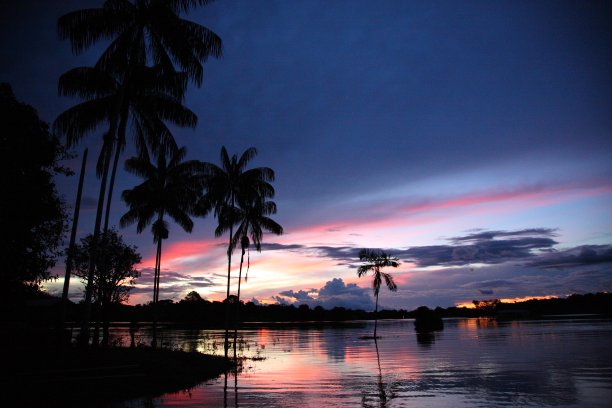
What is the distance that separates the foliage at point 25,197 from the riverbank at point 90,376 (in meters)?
6.30

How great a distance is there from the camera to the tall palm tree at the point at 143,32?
19.9 meters

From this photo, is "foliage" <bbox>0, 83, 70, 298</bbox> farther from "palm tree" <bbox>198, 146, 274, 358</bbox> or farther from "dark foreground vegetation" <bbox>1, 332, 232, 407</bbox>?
"palm tree" <bbox>198, 146, 274, 358</bbox>

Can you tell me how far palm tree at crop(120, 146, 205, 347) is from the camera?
3303cm

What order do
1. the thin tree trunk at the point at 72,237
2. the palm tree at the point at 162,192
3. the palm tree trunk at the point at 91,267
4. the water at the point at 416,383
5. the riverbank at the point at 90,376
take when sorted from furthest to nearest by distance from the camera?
the palm tree at the point at 162,192 < the thin tree trunk at the point at 72,237 < the palm tree trunk at the point at 91,267 < the water at the point at 416,383 < the riverbank at the point at 90,376

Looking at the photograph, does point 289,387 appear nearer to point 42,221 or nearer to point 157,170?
point 42,221

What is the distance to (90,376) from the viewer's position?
592 inches

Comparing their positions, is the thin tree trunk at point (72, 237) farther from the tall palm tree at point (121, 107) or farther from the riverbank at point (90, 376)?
the riverbank at point (90, 376)

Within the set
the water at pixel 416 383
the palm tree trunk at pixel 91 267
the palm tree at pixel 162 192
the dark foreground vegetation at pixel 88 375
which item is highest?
the palm tree at pixel 162 192

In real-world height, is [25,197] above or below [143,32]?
below

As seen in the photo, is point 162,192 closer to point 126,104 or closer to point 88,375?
point 126,104

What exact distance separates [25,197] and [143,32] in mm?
9332

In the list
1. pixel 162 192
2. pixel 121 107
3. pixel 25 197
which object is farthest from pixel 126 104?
pixel 162 192

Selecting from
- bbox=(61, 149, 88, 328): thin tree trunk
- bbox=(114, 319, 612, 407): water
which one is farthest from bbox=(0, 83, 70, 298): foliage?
bbox=(114, 319, 612, 407): water

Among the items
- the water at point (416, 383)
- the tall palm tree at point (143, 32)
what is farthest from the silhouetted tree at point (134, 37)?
the water at point (416, 383)
